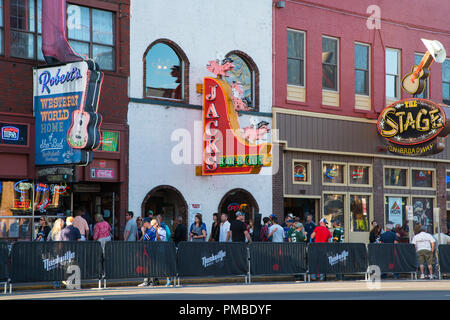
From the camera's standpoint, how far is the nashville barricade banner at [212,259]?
22.3 m

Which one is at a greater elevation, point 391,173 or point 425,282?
point 391,173

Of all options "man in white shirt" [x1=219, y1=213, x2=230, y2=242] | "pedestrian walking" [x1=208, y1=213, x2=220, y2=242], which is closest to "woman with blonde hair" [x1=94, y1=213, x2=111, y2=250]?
"man in white shirt" [x1=219, y1=213, x2=230, y2=242]

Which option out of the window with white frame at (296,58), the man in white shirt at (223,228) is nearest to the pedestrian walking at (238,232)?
the man in white shirt at (223,228)

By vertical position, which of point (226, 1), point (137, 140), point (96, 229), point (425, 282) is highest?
point (226, 1)

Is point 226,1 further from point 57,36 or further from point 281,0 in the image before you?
point 57,36

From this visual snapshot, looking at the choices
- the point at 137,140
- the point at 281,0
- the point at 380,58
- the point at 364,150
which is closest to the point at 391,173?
the point at 364,150

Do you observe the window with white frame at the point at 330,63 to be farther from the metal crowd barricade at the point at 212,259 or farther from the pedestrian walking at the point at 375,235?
the metal crowd barricade at the point at 212,259

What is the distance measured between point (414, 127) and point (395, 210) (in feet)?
14.2

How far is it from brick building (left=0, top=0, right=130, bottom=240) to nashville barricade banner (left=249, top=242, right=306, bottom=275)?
16.5 ft

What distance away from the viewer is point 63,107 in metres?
23.8

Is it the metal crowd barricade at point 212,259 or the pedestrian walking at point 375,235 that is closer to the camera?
the metal crowd barricade at point 212,259

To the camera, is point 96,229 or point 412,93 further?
point 412,93

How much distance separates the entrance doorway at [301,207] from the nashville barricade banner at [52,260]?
39.8ft

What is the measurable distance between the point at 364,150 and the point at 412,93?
2.79 metres
